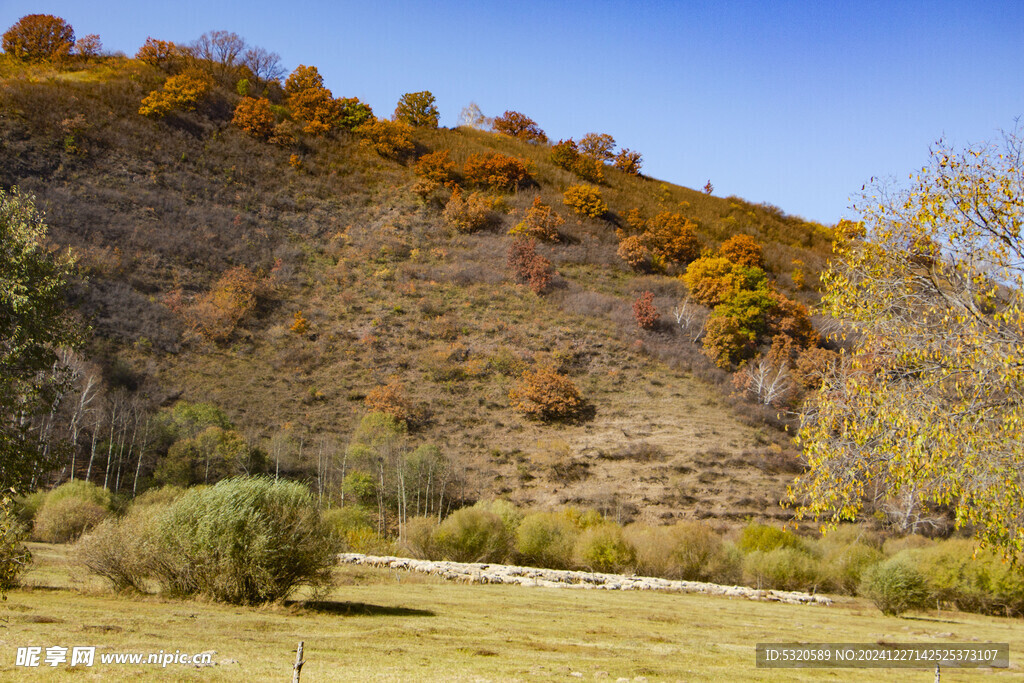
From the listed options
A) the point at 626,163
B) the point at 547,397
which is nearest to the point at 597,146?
the point at 626,163

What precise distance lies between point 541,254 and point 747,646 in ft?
198

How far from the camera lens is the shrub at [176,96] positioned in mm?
75750

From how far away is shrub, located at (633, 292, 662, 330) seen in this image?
61.7 m

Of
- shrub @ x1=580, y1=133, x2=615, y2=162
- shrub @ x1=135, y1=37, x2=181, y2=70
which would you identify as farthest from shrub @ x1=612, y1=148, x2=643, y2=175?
shrub @ x1=135, y1=37, x2=181, y2=70

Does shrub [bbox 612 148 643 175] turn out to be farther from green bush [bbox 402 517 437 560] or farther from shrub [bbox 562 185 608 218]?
green bush [bbox 402 517 437 560]

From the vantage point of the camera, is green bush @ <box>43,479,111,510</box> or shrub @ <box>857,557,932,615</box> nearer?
shrub @ <box>857,557,932,615</box>

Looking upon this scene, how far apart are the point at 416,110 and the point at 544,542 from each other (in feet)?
254

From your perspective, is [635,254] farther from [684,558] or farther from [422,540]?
[422,540]

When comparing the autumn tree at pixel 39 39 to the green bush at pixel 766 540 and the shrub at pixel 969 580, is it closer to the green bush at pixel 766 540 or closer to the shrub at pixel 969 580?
the green bush at pixel 766 540

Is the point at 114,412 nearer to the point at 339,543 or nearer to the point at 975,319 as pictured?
the point at 339,543

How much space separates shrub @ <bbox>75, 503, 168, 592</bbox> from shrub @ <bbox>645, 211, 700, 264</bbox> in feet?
215

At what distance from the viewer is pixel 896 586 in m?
22.1

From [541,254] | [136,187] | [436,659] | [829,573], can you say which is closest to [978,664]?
[436,659]

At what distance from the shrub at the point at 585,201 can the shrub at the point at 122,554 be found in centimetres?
7026
